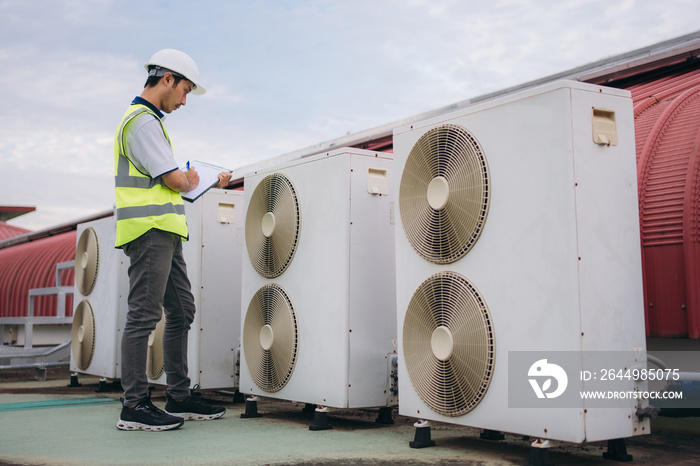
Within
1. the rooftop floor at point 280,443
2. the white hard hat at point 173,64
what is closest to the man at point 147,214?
the white hard hat at point 173,64

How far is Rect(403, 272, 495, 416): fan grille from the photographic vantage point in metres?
3.03

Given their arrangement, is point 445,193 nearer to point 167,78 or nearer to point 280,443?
point 280,443

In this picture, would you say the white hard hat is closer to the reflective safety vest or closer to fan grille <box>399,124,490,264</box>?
the reflective safety vest

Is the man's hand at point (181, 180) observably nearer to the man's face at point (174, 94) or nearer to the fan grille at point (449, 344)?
the man's face at point (174, 94)

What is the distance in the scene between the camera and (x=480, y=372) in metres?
3.02

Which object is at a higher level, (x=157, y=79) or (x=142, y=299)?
(x=157, y=79)

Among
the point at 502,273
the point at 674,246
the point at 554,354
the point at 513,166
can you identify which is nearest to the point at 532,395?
the point at 554,354

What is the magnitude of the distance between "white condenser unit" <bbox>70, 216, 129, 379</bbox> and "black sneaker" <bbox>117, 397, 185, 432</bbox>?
8.09 ft

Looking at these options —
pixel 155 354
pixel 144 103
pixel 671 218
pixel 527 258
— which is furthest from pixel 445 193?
pixel 155 354

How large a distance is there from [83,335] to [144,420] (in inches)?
126

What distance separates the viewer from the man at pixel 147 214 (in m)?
3.85

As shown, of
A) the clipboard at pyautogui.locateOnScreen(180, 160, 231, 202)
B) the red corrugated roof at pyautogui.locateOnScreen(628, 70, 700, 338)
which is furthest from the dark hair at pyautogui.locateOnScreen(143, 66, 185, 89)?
the red corrugated roof at pyautogui.locateOnScreen(628, 70, 700, 338)

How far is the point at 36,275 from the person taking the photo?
40.0 feet

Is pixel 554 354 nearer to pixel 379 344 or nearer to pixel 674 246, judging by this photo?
pixel 674 246
